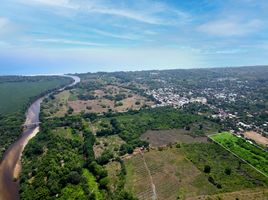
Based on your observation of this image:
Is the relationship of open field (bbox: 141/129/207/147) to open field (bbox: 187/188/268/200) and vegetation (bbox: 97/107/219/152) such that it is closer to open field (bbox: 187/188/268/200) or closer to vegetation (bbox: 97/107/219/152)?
vegetation (bbox: 97/107/219/152)

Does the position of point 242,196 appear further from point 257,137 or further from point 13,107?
point 13,107

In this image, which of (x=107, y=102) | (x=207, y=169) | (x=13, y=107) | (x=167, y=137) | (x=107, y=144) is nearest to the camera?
(x=207, y=169)

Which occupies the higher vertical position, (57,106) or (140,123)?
(57,106)

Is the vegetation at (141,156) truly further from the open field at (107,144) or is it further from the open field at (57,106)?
the open field at (57,106)

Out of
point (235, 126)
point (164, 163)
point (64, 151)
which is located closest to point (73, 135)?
point (64, 151)

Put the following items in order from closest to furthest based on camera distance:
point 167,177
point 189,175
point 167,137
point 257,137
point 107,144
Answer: point 167,177 < point 189,175 < point 107,144 < point 167,137 < point 257,137

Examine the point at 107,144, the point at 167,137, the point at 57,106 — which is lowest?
the point at 167,137

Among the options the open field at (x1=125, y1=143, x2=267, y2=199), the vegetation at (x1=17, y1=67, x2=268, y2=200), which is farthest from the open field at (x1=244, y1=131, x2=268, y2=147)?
the open field at (x1=125, y1=143, x2=267, y2=199)

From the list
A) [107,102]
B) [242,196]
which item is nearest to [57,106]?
[107,102]
